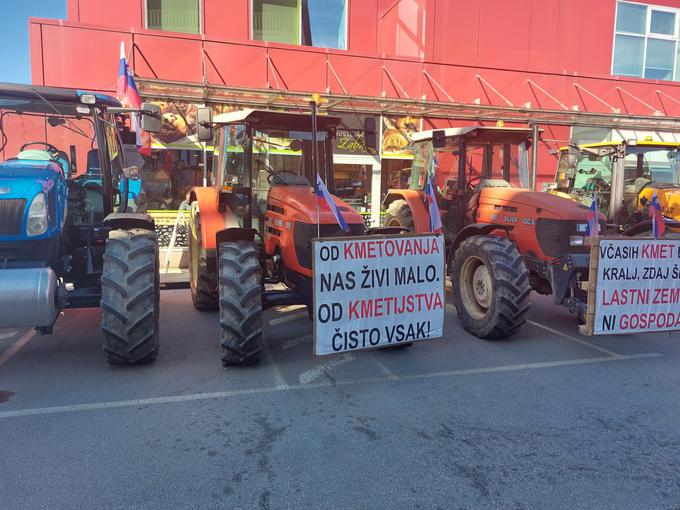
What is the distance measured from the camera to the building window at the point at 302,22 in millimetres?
13344

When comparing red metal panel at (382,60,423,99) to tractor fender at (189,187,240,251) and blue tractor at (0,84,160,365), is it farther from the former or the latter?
blue tractor at (0,84,160,365)

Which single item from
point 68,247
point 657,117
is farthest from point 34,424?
point 657,117

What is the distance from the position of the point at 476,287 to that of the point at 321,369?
7.36 ft

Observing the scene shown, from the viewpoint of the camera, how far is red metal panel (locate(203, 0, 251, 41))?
12664mm

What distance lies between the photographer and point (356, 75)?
1280cm

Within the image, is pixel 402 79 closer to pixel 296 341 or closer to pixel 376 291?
pixel 296 341

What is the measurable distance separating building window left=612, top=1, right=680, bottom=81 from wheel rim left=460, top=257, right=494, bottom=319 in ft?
41.3

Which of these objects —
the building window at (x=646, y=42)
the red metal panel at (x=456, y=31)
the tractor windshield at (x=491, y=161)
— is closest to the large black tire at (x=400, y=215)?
the tractor windshield at (x=491, y=161)

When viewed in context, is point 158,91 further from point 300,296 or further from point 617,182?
point 617,182

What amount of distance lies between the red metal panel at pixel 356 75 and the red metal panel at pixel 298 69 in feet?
0.81

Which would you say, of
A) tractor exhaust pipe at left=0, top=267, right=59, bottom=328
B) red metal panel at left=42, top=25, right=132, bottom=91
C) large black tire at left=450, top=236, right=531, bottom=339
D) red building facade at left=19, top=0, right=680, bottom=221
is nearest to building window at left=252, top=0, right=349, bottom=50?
red building facade at left=19, top=0, right=680, bottom=221

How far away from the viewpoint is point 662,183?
8.68 metres

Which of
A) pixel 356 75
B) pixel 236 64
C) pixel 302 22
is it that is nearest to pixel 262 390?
pixel 236 64

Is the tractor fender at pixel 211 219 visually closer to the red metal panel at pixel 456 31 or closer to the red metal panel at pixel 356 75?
the red metal panel at pixel 356 75
